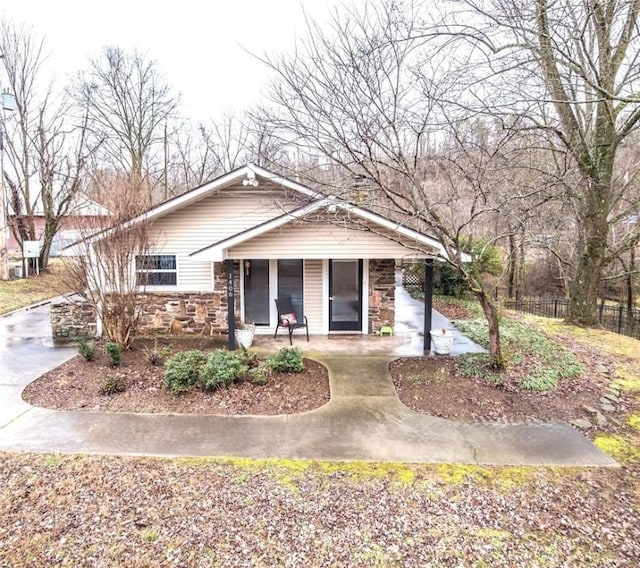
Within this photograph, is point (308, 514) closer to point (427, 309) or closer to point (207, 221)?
point (427, 309)

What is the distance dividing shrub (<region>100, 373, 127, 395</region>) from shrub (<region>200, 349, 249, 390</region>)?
1249 mm

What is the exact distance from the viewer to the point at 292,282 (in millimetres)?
10023

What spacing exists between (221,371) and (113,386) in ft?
5.50

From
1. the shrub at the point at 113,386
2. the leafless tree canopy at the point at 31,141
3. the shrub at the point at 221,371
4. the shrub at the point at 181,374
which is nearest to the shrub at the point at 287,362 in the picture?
the shrub at the point at 221,371

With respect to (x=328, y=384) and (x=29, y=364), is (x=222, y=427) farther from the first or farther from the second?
(x=29, y=364)

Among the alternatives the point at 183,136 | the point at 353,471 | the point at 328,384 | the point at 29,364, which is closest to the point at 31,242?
the point at 183,136

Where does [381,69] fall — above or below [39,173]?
below

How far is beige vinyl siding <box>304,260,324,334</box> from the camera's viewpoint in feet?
32.6

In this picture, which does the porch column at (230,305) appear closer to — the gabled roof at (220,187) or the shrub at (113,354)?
the gabled roof at (220,187)

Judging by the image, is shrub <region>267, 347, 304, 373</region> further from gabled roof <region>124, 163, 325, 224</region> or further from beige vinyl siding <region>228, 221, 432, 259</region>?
gabled roof <region>124, 163, 325, 224</region>

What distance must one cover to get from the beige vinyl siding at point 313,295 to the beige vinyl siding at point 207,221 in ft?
5.26

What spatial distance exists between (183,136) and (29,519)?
27.9 metres

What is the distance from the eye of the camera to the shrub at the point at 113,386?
6402mm

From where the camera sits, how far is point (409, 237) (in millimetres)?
8383
